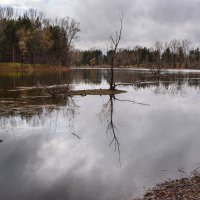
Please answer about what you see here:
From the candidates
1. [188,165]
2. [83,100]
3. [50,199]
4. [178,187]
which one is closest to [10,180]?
[50,199]

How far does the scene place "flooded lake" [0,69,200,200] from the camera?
13.4 metres

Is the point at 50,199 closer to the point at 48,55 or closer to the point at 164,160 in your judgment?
the point at 164,160

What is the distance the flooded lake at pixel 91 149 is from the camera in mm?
13445

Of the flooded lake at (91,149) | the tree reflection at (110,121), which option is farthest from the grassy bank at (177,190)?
the tree reflection at (110,121)

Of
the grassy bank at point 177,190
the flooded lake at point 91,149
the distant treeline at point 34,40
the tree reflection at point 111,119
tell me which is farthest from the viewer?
the distant treeline at point 34,40

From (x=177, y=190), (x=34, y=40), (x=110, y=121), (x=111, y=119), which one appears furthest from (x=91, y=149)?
(x=34, y=40)

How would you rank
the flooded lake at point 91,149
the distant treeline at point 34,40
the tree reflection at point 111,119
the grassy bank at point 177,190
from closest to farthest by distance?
the grassy bank at point 177,190, the flooded lake at point 91,149, the tree reflection at point 111,119, the distant treeline at point 34,40

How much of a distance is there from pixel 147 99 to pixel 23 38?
7716 cm

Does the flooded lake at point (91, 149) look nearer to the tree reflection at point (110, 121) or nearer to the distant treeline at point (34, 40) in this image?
the tree reflection at point (110, 121)

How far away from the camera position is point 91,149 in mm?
18688

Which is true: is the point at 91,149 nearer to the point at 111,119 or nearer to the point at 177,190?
the point at 177,190

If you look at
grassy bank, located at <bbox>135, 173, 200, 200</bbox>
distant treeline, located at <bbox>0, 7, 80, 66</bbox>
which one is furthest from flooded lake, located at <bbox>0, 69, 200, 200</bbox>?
distant treeline, located at <bbox>0, 7, 80, 66</bbox>

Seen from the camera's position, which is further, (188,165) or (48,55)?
(48,55)

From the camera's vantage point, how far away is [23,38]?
110m
